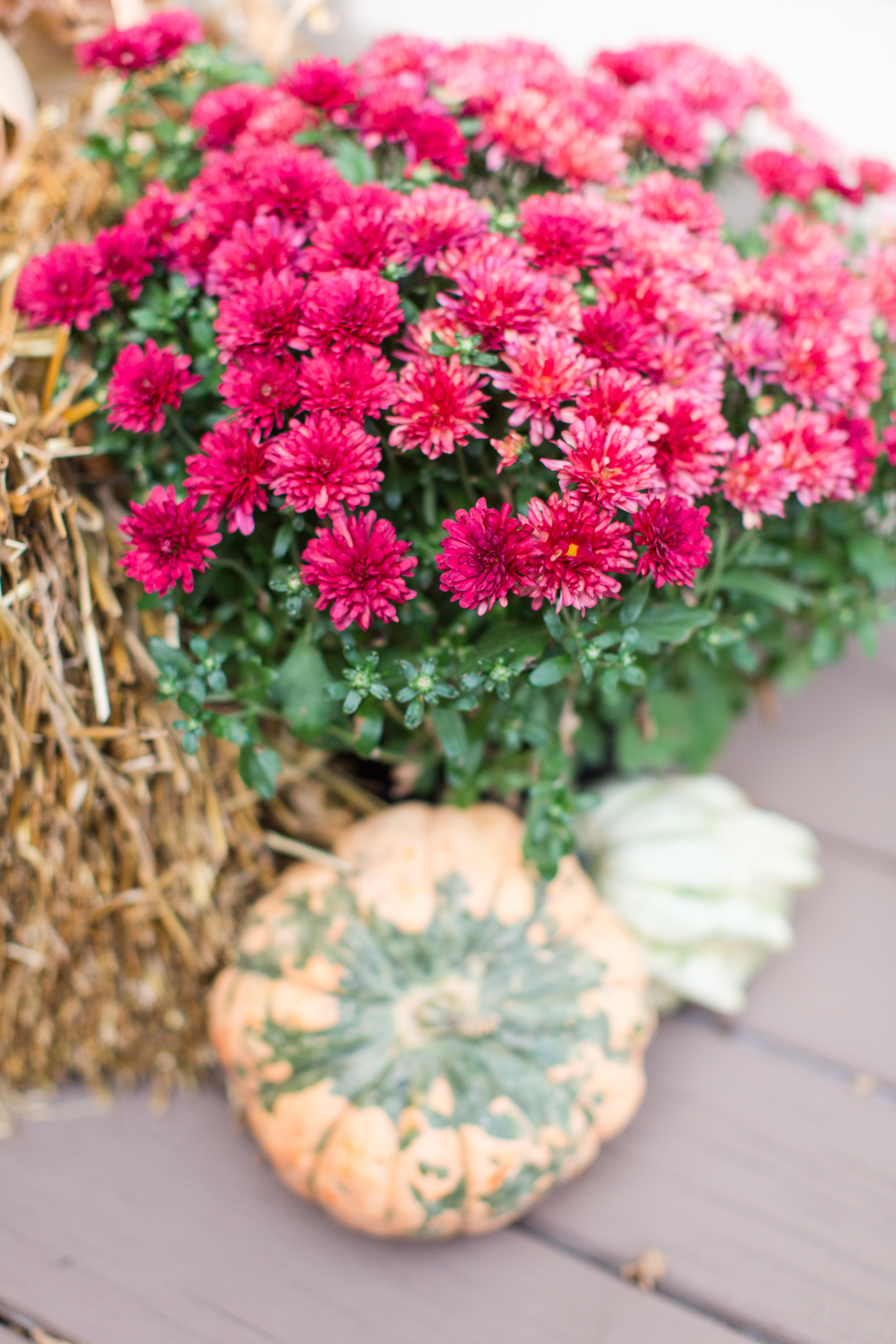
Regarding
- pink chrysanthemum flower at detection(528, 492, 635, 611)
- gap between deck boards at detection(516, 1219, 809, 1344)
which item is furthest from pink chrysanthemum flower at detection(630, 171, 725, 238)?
gap between deck boards at detection(516, 1219, 809, 1344)

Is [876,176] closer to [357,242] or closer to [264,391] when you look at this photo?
[357,242]

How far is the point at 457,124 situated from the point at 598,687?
1.67 feet

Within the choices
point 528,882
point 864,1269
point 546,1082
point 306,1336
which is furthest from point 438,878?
point 864,1269

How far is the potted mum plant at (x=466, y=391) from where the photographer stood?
0.61 m

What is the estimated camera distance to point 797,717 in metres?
1.23

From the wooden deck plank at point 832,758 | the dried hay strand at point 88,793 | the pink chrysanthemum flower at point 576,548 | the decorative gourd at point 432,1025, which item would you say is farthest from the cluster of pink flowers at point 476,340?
the wooden deck plank at point 832,758

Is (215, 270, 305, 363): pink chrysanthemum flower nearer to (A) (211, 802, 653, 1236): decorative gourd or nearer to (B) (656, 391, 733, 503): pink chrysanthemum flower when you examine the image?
(B) (656, 391, 733, 503): pink chrysanthemum flower

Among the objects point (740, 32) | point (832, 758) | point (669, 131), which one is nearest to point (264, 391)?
point (669, 131)

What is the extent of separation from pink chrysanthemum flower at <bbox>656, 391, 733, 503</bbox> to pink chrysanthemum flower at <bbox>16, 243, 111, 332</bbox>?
44 cm

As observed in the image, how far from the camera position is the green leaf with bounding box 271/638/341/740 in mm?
725

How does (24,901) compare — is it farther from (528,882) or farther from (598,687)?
(598,687)

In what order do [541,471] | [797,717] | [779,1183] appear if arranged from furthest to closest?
[797,717], [779,1183], [541,471]

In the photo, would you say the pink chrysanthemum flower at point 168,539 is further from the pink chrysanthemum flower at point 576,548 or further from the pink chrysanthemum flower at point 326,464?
the pink chrysanthemum flower at point 576,548

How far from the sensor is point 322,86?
2.49 ft
